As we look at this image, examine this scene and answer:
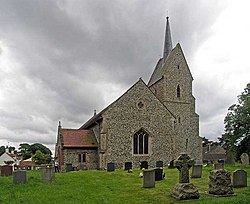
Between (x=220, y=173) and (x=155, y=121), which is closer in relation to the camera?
(x=220, y=173)

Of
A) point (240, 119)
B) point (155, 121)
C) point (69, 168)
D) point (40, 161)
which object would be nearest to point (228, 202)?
point (69, 168)

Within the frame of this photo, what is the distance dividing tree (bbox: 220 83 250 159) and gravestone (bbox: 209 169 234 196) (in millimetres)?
22522

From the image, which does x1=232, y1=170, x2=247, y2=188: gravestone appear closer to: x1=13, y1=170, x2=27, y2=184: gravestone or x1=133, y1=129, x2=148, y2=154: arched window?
x1=13, y1=170, x2=27, y2=184: gravestone

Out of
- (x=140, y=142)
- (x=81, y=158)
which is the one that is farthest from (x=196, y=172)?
(x=81, y=158)

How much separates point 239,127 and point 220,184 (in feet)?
78.6

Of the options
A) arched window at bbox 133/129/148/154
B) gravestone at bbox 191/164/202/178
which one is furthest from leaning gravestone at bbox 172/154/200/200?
arched window at bbox 133/129/148/154

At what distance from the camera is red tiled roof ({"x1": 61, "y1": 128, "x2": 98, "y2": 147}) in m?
31.3

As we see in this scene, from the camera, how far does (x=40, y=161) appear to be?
141 feet

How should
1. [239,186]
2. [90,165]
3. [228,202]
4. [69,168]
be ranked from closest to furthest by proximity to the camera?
1. [228,202]
2. [239,186]
3. [69,168]
4. [90,165]

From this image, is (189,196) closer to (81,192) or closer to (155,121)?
(81,192)

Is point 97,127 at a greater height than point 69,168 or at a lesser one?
greater

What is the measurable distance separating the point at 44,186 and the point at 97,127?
17.7 m

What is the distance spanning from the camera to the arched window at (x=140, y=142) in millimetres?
31109

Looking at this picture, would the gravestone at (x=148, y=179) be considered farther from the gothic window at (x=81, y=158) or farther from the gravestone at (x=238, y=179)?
the gothic window at (x=81, y=158)
